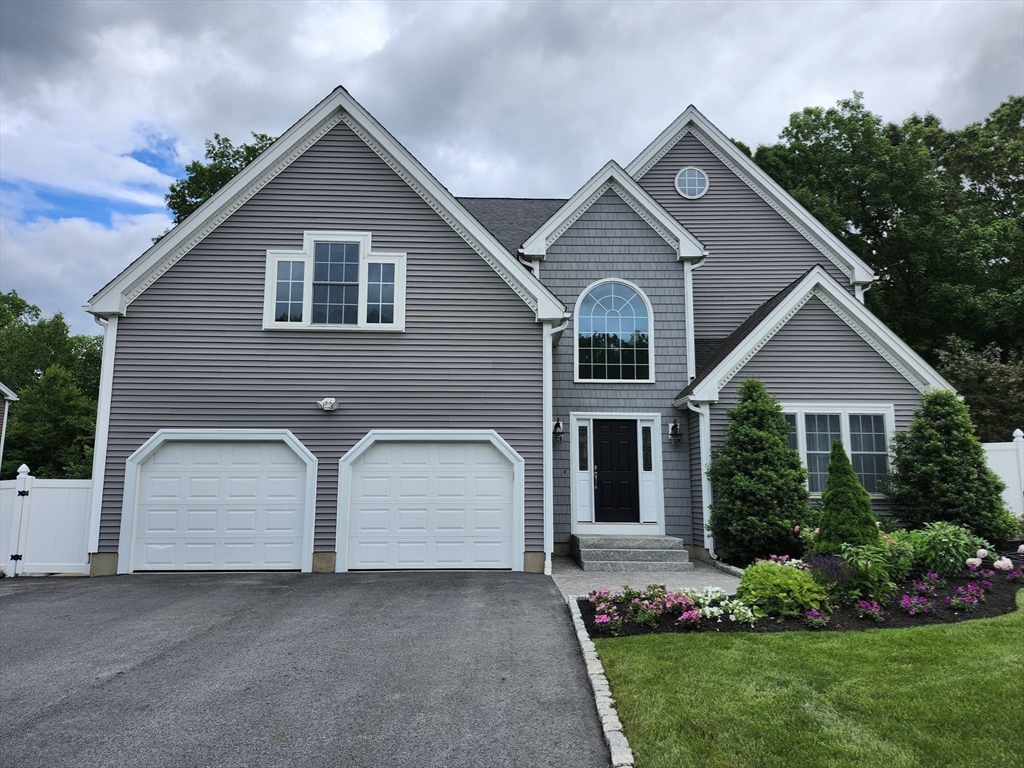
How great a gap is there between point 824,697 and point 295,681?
388 cm

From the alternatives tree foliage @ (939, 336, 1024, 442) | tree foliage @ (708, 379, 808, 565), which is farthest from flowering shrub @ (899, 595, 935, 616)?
tree foliage @ (939, 336, 1024, 442)

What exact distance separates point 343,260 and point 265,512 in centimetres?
438

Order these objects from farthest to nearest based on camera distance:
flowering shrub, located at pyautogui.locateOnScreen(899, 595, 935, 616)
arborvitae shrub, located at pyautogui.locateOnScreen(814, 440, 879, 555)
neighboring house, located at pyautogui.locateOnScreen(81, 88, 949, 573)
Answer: neighboring house, located at pyautogui.locateOnScreen(81, 88, 949, 573) < arborvitae shrub, located at pyautogui.locateOnScreen(814, 440, 879, 555) < flowering shrub, located at pyautogui.locateOnScreen(899, 595, 935, 616)

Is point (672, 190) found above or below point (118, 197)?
below

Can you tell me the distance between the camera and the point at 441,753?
3764mm

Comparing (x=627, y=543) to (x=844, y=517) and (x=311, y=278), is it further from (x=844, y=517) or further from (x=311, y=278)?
Answer: (x=311, y=278)

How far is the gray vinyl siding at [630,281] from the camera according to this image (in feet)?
42.2

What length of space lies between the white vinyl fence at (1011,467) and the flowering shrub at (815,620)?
7945mm

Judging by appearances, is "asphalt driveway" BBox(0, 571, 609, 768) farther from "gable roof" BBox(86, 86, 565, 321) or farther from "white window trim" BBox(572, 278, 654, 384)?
"white window trim" BBox(572, 278, 654, 384)

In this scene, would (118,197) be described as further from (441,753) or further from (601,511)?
(441,753)

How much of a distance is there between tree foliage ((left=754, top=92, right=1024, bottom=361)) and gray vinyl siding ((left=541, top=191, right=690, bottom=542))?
39.5 ft

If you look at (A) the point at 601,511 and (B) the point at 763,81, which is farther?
(B) the point at 763,81

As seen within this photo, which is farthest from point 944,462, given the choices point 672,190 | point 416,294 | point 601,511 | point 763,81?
point 763,81

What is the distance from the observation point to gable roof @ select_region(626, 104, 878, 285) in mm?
14570
